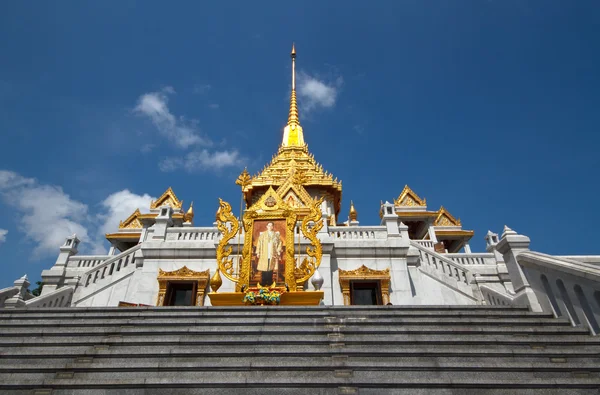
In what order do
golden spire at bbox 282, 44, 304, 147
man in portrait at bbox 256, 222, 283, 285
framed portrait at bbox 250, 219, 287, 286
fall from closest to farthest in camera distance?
framed portrait at bbox 250, 219, 287, 286, man in portrait at bbox 256, 222, 283, 285, golden spire at bbox 282, 44, 304, 147

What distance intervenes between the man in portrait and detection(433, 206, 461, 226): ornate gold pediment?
24398 mm

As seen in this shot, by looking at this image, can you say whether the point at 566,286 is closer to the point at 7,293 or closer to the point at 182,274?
the point at 182,274

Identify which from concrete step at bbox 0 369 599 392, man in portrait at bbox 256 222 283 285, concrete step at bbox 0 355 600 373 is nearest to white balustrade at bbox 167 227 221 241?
man in portrait at bbox 256 222 283 285

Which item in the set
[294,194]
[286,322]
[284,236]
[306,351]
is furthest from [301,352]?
[294,194]

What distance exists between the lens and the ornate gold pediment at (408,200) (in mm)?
33938

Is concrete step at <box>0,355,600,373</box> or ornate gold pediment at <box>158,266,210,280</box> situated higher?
ornate gold pediment at <box>158,266,210,280</box>

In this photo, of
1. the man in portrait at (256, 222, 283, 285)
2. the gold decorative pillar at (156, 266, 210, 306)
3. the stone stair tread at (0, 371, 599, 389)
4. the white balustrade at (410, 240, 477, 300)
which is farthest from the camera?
the gold decorative pillar at (156, 266, 210, 306)

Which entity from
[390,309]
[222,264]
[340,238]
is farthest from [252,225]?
[390,309]

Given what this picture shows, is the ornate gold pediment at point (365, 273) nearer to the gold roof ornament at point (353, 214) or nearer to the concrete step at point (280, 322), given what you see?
the concrete step at point (280, 322)

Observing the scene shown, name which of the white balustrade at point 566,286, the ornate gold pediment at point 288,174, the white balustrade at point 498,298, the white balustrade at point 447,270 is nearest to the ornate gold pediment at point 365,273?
the white balustrade at point 447,270

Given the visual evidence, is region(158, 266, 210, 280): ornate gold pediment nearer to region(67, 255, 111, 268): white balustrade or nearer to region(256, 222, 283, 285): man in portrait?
region(256, 222, 283, 285): man in portrait

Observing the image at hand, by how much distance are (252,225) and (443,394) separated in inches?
354

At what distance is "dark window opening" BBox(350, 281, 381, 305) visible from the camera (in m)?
14.5

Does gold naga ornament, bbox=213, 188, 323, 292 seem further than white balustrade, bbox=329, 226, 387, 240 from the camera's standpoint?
No
